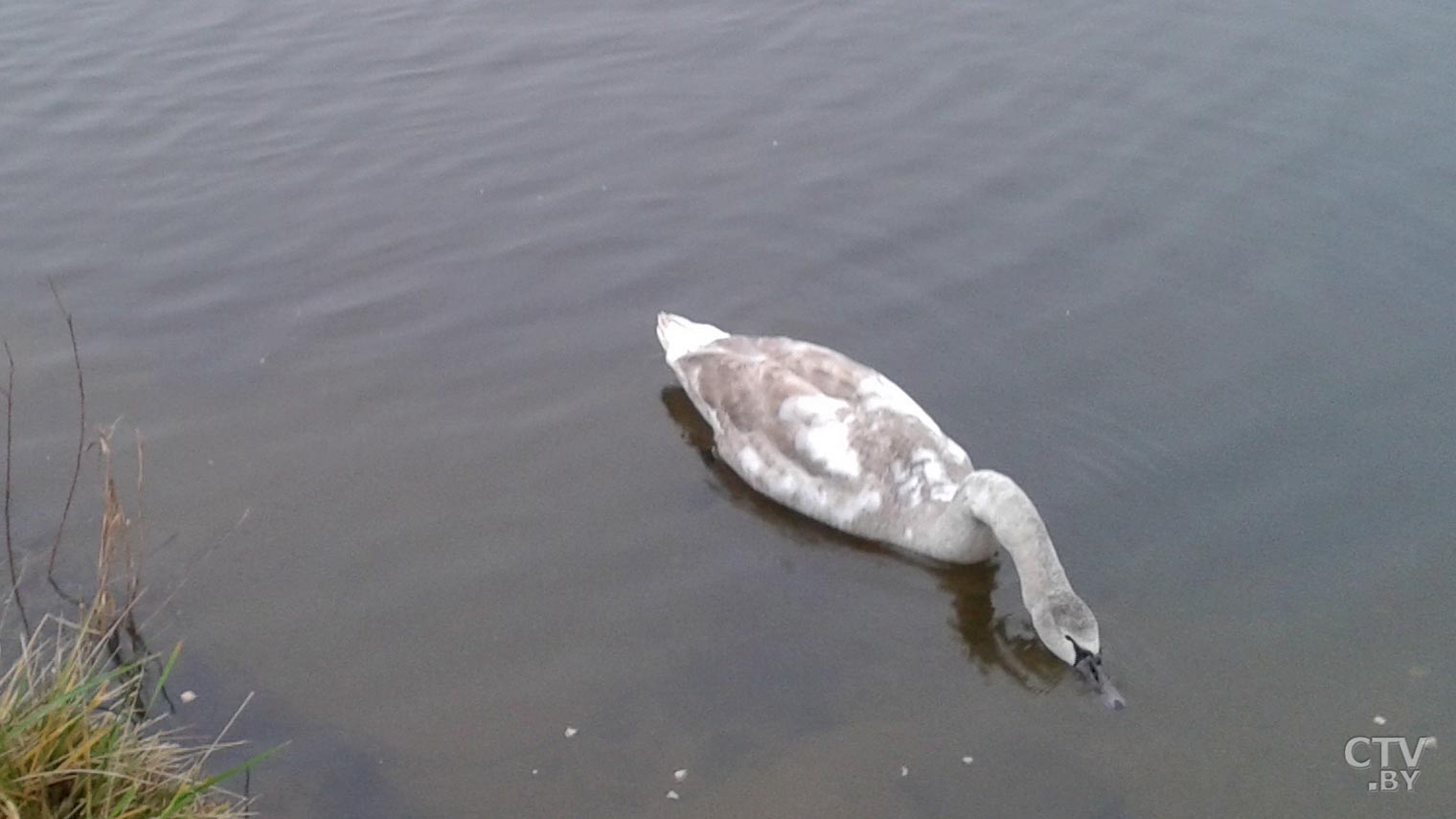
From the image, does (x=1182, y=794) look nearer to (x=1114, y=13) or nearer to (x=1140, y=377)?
(x=1140, y=377)

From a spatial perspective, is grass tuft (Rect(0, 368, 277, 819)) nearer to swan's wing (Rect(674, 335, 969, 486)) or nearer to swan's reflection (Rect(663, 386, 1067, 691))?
swan's reflection (Rect(663, 386, 1067, 691))

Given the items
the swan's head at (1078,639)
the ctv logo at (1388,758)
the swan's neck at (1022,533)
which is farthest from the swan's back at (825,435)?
the ctv logo at (1388,758)

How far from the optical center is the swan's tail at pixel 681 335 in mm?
8641

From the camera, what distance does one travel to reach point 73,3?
13469mm

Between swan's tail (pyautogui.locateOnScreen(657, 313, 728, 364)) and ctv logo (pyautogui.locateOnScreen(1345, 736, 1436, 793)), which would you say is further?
swan's tail (pyautogui.locateOnScreen(657, 313, 728, 364))

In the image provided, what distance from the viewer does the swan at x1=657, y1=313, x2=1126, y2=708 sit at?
6746 mm

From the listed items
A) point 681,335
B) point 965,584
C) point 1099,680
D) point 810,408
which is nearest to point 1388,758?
point 1099,680

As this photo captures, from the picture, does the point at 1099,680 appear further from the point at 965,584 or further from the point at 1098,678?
the point at 965,584

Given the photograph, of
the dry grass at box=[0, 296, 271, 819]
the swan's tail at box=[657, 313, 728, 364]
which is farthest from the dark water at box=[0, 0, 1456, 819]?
the dry grass at box=[0, 296, 271, 819]

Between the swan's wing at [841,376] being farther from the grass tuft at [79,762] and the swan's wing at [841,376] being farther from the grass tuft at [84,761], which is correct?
the grass tuft at [79,762]

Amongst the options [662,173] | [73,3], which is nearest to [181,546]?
[662,173]

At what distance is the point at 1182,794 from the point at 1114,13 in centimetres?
862

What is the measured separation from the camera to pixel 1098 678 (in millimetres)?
6484

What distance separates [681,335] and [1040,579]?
9.66 ft
